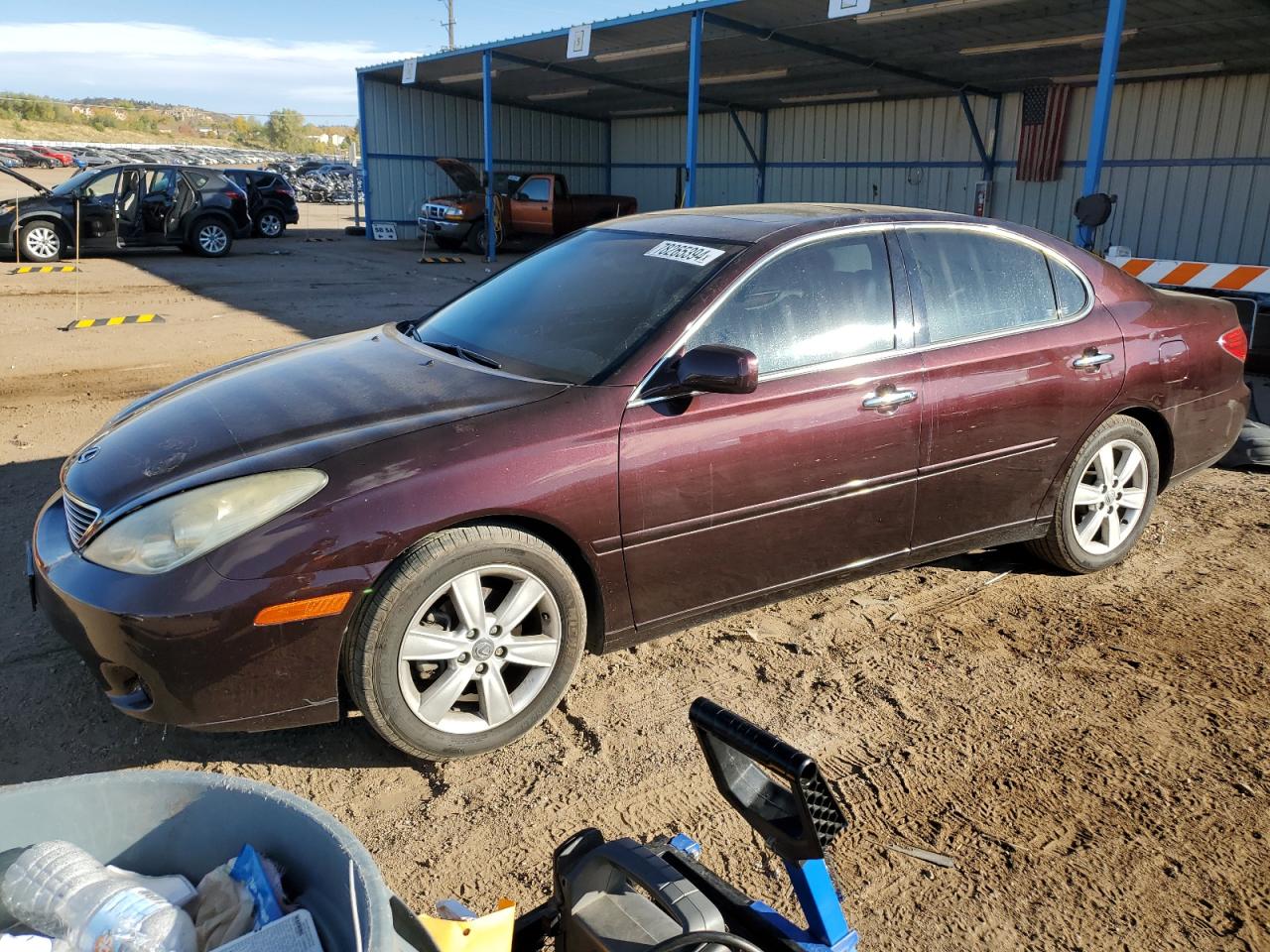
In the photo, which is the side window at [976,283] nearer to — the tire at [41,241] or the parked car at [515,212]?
the tire at [41,241]

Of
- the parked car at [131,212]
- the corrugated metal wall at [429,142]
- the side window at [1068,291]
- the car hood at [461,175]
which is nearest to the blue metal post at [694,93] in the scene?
the parked car at [131,212]

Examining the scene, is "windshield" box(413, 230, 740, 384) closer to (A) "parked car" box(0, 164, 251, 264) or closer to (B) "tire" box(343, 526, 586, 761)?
(B) "tire" box(343, 526, 586, 761)

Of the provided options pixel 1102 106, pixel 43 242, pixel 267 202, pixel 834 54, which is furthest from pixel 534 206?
pixel 1102 106

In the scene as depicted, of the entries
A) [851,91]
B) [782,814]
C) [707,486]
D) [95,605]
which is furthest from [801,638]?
[851,91]

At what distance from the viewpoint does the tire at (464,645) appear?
277 cm

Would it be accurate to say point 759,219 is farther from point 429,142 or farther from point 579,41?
point 429,142

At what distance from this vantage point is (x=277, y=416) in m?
3.16

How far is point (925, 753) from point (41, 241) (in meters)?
17.0

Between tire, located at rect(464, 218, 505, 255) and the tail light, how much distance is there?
57.4 feet

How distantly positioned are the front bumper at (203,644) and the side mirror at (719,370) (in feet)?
3.82

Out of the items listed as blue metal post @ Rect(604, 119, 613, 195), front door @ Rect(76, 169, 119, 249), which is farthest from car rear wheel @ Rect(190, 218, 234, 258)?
blue metal post @ Rect(604, 119, 613, 195)

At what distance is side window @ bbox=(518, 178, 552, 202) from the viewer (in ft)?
68.4

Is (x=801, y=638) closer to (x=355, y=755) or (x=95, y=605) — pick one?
(x=355, y=755)

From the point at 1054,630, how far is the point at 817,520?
45.7 inches
